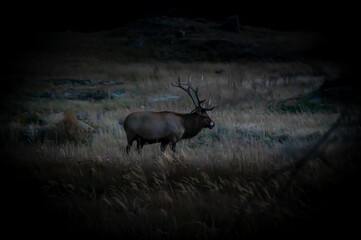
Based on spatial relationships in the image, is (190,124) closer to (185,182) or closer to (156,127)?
(156,127)

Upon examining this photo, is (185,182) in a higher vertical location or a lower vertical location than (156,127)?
lower

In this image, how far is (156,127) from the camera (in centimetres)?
623

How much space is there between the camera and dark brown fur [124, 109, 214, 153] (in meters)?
6.17

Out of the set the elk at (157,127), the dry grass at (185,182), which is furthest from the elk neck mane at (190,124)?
the dry grass at (185,182)

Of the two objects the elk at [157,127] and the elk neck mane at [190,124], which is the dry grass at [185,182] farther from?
the elk neck mane at [190,124]

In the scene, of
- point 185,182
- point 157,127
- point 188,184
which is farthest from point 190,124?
point 185,182

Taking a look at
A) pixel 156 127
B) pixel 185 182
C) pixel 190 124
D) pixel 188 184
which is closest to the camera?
pixel 185 182

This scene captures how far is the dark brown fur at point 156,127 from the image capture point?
243 inches

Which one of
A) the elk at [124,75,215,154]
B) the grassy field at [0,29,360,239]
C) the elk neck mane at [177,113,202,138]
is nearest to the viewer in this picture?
the grassy field at [0,29,360,239]

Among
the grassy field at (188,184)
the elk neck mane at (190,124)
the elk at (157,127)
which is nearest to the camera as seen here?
the grassy field at (188,184)

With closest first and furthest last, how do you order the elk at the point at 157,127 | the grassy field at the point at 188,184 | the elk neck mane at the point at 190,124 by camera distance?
1. the grassy field at the point at 188,184
2. the elk at the point at 157,127
3. the elk neck mane at the point at 190,124


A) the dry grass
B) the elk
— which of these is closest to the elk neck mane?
the elk

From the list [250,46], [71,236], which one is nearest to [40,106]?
[71,236]

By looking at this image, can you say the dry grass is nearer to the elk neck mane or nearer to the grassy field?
the grassy field
